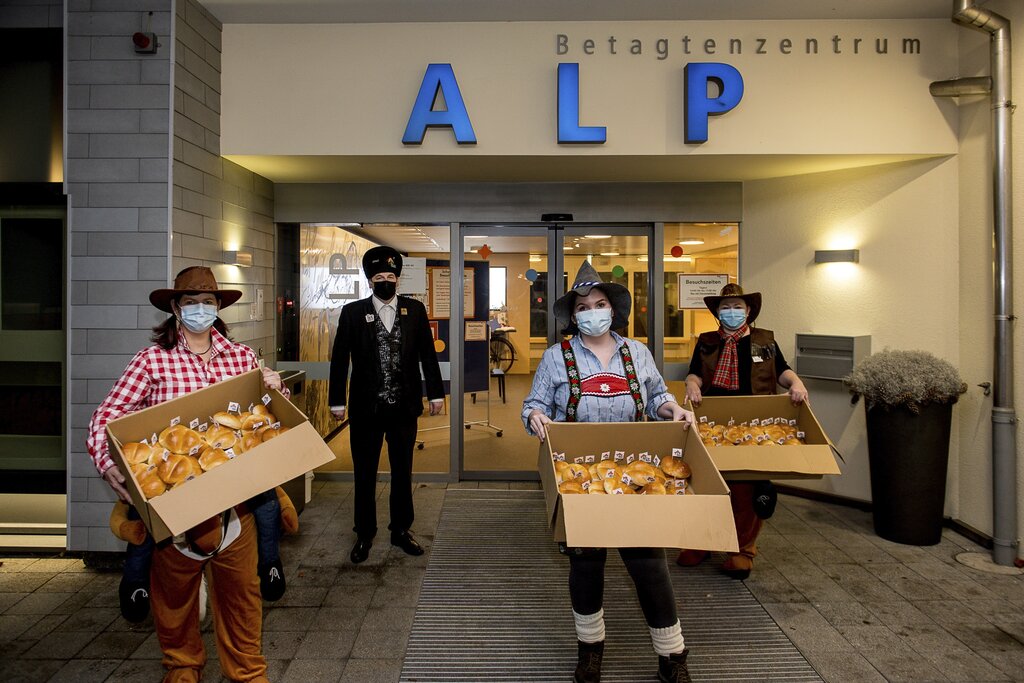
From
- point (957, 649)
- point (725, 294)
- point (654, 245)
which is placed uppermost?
point (654, 245)

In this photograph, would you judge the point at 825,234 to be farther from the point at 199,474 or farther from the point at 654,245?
the point at 199,474

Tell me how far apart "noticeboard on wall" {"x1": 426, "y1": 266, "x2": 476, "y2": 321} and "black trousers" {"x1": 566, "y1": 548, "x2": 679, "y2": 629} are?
3165mm

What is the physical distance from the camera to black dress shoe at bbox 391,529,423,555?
12.1 ft

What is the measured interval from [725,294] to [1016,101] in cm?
218

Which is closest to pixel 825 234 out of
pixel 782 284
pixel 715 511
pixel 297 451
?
pixel 782 284

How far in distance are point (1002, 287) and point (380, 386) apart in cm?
379

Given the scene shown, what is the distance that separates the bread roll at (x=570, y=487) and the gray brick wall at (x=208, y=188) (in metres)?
2.77

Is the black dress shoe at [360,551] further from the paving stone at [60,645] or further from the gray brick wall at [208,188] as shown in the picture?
the gray brick wall at [208,188]

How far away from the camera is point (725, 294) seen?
346 cm

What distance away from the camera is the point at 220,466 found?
197 cm

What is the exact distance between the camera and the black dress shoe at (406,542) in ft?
12.1

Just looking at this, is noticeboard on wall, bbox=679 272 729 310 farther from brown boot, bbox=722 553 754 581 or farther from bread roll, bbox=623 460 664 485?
bread roll, bbox=623 460 664 485

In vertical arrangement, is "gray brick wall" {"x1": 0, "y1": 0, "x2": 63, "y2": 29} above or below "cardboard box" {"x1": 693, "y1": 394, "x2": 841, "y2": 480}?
above

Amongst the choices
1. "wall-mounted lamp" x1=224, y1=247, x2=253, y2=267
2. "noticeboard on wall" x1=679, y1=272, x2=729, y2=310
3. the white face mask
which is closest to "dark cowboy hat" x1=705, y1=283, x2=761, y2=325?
the white face mask
